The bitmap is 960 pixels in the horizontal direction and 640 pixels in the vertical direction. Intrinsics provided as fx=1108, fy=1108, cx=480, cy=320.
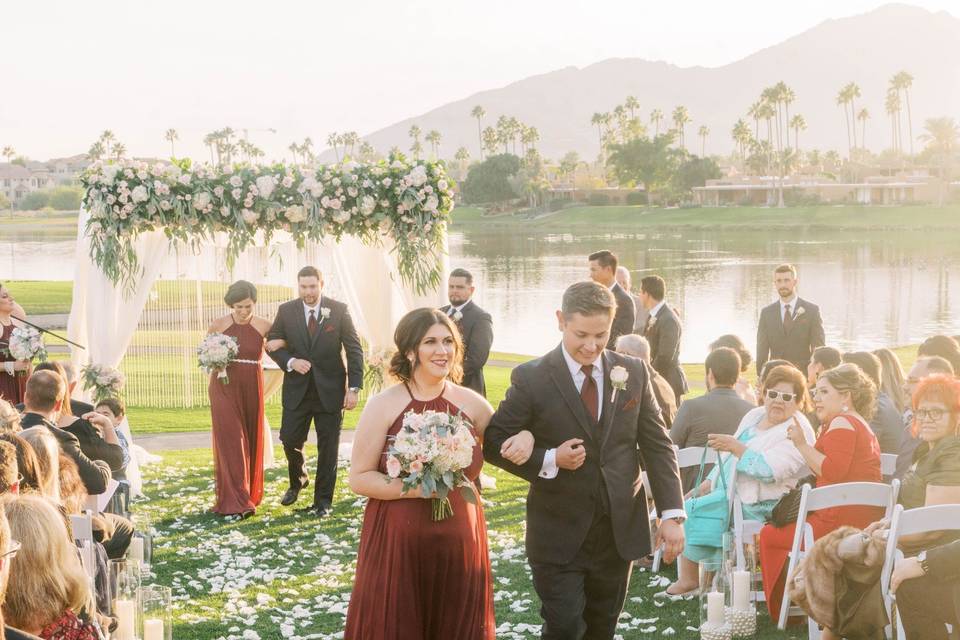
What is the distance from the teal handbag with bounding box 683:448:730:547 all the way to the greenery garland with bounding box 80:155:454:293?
4.83m

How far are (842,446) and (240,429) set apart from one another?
5.80m

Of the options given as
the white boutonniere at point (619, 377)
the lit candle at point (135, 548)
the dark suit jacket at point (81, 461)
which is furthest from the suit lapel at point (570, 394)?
the lit candle at point (135, 548)

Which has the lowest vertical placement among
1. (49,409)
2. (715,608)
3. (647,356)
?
(715,608)

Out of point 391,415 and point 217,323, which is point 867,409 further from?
point 217,323

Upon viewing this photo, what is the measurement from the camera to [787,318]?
11688mm

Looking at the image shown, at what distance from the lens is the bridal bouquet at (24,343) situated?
9.81m

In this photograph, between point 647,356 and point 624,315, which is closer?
point 647,356

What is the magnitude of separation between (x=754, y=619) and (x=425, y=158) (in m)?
6.30

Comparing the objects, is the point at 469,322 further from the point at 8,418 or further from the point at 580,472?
the point at 580,472

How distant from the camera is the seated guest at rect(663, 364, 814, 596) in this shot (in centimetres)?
684

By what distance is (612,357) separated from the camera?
16.5 ft

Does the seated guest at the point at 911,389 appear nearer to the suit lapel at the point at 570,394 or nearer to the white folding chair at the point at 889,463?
the white folding chair at the point at 889,463

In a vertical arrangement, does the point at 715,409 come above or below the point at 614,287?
below

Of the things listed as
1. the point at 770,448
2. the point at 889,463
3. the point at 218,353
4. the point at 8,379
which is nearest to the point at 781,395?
the point at 770,448
